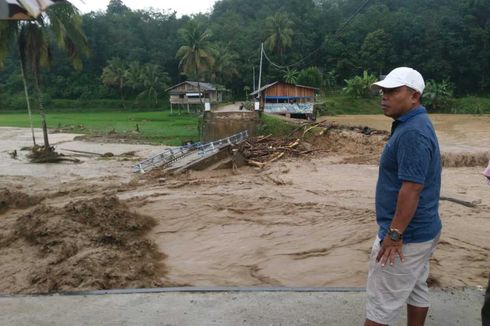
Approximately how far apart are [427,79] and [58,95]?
58.6 meters

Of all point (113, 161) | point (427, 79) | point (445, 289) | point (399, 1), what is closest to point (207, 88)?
point (427, 79)

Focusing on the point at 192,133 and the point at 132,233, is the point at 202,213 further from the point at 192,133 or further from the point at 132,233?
the point at 192,133

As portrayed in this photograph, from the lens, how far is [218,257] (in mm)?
6711

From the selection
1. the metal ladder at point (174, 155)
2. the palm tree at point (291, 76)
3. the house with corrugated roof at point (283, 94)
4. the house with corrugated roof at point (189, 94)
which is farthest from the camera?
the palm tree at point (291, 76)

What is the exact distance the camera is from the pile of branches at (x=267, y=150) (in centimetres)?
1847

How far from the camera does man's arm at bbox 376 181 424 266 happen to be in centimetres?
254

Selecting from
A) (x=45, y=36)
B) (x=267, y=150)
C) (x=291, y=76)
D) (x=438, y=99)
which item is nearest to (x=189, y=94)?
(x=291, y=76)

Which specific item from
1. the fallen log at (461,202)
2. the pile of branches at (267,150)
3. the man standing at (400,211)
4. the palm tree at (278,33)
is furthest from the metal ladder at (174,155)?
the palm tree at (278,33)

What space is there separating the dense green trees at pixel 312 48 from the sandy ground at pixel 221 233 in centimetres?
3717

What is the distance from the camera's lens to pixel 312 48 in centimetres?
7406

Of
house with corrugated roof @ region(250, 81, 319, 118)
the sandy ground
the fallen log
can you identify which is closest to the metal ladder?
the sandy ground

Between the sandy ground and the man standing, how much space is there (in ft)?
6.30

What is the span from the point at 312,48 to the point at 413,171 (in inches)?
2937

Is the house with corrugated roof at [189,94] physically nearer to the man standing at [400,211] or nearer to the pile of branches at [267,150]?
the pile of branches at [267,150]
